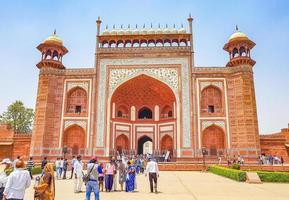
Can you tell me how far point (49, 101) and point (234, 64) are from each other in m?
16.3

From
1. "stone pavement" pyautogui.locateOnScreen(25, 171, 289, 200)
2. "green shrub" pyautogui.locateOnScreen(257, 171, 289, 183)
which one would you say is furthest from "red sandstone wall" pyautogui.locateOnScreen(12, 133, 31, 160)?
"green shrub" pyautogui.locateOnScreen(257, 171, 289, 183)

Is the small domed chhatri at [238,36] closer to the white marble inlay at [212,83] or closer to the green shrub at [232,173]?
the white marble inlay at [212,83]

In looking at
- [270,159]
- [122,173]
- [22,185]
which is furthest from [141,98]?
[22,185]

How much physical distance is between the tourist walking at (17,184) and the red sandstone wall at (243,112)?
1936 centimetres

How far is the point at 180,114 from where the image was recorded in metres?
22.5

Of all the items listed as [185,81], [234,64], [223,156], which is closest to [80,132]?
[185,81]

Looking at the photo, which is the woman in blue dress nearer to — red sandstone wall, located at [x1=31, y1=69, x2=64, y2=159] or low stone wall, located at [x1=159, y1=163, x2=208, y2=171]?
low stone wall, located at [x1=159, y1=163, x2=208, y2=171]

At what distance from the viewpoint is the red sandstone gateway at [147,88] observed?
21.7m

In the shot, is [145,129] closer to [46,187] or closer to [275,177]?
[275,177]

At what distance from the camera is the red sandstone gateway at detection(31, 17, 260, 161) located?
2173 centimetres

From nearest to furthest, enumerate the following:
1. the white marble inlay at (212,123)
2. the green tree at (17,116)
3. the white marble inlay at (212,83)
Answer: the white marble inlay at (212,123)
the white marble inlay at (212,83)
the green tree at (17,116)

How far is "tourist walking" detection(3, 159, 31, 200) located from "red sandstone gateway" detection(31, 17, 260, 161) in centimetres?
1817

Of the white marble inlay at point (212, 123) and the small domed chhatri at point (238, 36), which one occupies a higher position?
the small domed chhatri at point (238, 36)

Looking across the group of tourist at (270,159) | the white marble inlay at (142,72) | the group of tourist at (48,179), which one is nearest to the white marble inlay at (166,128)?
the white marble inlay at (142,72)
